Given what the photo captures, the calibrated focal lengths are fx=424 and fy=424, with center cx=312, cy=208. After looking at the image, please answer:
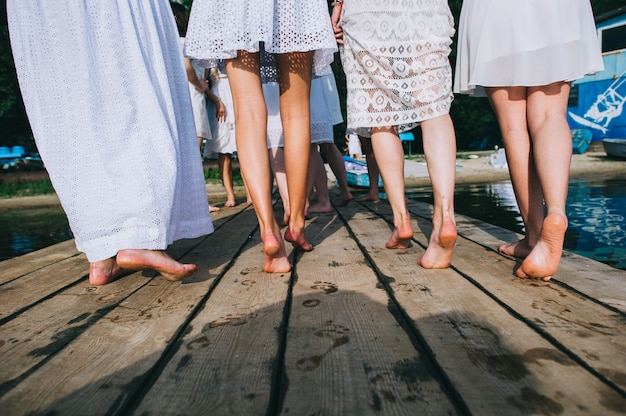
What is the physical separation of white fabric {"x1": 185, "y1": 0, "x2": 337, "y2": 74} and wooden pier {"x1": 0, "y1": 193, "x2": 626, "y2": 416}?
86 centimetres

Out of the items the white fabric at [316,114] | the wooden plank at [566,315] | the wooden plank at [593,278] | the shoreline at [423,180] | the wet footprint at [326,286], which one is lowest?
the shoreline at [423,180]

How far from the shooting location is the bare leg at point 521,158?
1.64 meters

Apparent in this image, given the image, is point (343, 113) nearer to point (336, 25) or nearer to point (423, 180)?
point (423, 180)

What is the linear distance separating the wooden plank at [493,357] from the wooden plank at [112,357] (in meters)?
0.61

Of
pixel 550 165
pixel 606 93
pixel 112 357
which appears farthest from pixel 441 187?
pixel 606 93

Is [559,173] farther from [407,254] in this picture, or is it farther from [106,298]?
[106,298]

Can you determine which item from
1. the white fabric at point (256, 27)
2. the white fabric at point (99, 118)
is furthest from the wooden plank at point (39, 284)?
the white fabric at point (256, 27)

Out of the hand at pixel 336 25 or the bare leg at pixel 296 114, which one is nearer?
the bare leg at pixel 296 114

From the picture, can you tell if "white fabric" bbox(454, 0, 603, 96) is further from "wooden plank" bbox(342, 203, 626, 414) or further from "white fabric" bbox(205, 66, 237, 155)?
"white fabric" bbox(205, 66, 237, 155)

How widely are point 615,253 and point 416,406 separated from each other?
187cm

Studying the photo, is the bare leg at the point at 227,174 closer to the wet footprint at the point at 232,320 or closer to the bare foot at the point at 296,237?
the bare foot at the point at 296,237

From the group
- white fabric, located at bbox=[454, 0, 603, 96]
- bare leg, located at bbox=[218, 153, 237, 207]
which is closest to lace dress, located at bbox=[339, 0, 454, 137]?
white fabric, located at bbox=[454, 0, 603, 96]

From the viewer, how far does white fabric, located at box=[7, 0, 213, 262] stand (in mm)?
1430

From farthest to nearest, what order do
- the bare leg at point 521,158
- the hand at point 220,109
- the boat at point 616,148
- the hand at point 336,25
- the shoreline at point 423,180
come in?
the boat at point 616,148
the shoreline at point 423,180
the hand at point 220,109
the hand at point 336,25
the bare leg at point 521,158
